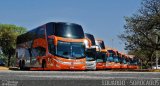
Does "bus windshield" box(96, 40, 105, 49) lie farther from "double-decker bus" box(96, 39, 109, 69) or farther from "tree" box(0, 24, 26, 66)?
"tree" box(0, 24, 26, 66)

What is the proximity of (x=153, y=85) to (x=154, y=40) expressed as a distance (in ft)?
171

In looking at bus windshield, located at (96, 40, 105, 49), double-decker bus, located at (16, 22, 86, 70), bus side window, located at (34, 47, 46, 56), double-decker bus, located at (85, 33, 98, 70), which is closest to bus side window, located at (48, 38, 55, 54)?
double-decker bus, located at (16, 22, 86, 70)

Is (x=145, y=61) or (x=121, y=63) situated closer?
(x=121, y=63)

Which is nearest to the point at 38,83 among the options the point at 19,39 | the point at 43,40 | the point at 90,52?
the point at 43,40

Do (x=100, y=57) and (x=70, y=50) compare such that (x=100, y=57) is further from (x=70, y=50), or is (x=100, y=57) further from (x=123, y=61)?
(x=70, y=50)

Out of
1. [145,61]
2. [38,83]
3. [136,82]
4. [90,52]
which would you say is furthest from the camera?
[145,61]

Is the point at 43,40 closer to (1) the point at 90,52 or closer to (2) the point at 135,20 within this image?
(1) the point at 90,52

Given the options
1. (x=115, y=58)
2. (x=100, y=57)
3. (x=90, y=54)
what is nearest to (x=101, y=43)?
(x=100, y=57)

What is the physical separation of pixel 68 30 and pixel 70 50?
1.56 metres

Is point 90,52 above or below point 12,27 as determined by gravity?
below

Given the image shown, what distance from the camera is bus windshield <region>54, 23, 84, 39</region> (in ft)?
100

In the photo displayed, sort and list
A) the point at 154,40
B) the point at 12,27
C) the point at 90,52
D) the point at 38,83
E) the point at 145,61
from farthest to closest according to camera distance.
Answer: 1. the point at 145,61
2. the point at 12,27
3. the point at 154,40
4. the point at 90,52
5. the point at 38,83

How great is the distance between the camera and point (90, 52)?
4156 cm

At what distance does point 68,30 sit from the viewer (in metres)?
30.7
